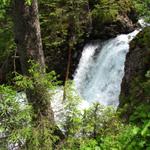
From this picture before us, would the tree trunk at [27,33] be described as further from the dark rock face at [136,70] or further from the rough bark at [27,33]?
the dark rock face at [136,70]

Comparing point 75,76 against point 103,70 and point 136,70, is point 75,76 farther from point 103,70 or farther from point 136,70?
point 136,70

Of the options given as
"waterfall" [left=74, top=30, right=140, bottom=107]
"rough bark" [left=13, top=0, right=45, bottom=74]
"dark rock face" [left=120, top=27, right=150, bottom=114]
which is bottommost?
"waterfall" [left=74, top=30, right=140, bottom=107]

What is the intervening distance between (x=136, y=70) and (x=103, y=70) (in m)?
4.23

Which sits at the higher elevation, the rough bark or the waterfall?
the rough bark

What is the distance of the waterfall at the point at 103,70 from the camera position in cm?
1257

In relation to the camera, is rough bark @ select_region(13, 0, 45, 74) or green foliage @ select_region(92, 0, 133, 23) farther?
green foliage @ select_region(92, 0, 133, 23)

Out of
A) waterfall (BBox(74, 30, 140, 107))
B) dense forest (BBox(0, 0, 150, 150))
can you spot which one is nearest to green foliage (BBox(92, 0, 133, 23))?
dense forest (BBox(0, 0, 150, 150))

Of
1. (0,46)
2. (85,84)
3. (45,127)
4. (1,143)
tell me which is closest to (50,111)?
(45,127)

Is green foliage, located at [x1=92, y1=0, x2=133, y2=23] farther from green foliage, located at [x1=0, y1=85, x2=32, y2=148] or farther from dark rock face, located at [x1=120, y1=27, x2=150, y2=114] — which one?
green foliage, located at [x1=0, y1=85, x2=32, y2=148]

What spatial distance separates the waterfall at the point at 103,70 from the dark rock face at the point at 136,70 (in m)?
2.54

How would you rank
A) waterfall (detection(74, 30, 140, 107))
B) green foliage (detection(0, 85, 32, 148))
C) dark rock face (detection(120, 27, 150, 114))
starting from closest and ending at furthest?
1. green foliage (detection(0, 85, 32, 148))
2. dark rock face (detection(120, 27, 150, 114))
3. waterfall (detection(74, 30, 140, 107))

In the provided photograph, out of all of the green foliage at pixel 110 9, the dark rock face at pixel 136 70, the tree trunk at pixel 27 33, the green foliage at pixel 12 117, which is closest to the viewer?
the green foliage at pixel 12 117

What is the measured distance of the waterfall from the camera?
12.6 m

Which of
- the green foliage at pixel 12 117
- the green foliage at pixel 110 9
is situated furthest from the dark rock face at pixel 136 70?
the green foliage at pixel 110 9
